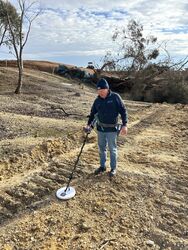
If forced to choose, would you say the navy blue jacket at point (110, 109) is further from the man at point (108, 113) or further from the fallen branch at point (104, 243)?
the fallen branch at point (104, 243)

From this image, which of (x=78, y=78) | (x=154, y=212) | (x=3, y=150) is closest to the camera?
(x=154, y=212)

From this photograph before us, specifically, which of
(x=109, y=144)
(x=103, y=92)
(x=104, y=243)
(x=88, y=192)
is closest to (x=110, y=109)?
(x=103, y=92)

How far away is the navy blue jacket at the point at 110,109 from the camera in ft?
19.8

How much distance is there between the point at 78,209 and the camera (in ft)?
17.9

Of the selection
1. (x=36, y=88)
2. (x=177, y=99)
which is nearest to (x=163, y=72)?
Answer: (x=177, y=99)

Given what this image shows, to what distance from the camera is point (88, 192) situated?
5953mm

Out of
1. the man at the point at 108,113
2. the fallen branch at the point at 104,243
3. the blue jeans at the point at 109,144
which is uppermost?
the man at the point at 108,113

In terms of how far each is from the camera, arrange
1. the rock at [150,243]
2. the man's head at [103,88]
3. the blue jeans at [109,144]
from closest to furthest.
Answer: the rock at [150,243] < the man's head at [103,88] < the blue jeans at [109,144]

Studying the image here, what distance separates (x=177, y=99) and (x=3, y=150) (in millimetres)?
17841

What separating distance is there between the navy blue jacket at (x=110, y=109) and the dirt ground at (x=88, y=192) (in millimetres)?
990

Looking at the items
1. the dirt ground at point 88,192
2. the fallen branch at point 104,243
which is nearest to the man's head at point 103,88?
the dirt ground at point 88,192

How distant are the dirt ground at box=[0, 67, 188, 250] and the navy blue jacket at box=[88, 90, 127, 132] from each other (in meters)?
0.99

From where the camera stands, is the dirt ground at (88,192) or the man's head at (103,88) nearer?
the dirt ground at (88,192)

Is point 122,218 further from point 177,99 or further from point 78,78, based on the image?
point 78,78
